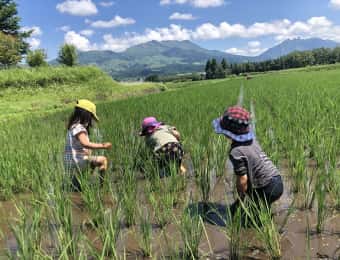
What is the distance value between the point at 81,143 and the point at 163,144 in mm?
977

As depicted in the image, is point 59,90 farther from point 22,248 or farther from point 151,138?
point 22,248

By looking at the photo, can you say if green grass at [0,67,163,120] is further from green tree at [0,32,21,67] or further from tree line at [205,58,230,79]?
tree line at [205,58,230,79]

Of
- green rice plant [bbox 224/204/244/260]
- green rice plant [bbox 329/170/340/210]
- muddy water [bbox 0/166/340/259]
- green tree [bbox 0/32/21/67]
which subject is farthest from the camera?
green tree [bbox 0/32/21/67]

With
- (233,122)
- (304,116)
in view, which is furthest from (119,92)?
(233,122)

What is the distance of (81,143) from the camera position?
3.77 m

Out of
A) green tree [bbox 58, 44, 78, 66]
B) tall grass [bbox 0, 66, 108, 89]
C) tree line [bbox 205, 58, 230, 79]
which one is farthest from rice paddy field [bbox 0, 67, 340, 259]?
tree line [bbox 205, 58, 230, 79]

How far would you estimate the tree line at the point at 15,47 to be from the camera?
2566 centimetres

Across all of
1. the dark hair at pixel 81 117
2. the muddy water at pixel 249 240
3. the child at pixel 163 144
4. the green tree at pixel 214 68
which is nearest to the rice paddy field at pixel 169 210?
the muddy water at pixel 249 240

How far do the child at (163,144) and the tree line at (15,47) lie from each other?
23357mm

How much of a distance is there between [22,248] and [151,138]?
2.64 m

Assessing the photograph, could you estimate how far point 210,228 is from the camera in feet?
8.66

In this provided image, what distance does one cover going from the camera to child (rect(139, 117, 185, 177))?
409 centimetres

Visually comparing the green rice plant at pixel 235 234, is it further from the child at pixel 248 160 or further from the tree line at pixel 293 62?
the tree line at pixel 293 62

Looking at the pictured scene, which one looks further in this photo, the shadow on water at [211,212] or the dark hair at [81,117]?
the dark hair at [81,117]
